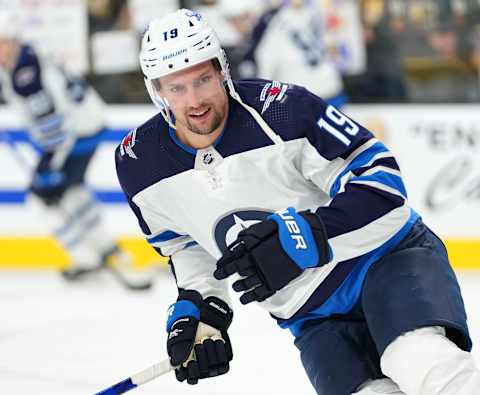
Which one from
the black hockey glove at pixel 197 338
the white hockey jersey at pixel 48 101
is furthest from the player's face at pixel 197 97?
the white hockey jersey at pixel 48 101

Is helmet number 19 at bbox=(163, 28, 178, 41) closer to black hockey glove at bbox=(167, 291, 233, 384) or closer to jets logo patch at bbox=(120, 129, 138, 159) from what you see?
jets logo patch at bbox=(120, 129, 138, 159)

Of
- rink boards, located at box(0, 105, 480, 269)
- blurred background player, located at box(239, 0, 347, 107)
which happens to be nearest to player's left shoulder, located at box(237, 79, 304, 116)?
rink boards, located at box(0, 105, 480, 269)

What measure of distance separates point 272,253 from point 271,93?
1.43 ft

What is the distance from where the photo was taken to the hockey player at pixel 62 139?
523 centimetres

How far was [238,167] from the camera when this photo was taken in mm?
2164

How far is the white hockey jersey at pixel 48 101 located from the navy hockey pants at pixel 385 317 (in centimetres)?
325

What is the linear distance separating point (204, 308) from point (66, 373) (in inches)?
55.9

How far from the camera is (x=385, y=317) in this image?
1.99m

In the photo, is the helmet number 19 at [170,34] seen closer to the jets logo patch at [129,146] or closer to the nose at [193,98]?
the nose at [193,98]

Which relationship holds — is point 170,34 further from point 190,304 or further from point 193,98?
point 190,304

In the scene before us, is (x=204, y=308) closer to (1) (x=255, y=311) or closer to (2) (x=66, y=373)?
(2) (x=66, y=373)

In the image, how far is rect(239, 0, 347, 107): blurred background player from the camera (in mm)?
5113

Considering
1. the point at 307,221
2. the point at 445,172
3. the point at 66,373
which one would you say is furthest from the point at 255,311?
the point at 307,221

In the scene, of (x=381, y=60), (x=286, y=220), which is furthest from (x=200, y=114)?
(x=381, y=60)
